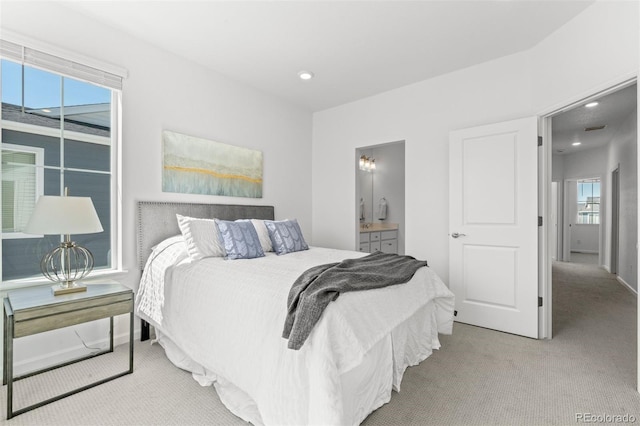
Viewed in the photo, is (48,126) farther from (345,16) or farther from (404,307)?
(404,307)

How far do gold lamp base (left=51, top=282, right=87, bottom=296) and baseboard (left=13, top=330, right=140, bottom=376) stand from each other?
0.64 m

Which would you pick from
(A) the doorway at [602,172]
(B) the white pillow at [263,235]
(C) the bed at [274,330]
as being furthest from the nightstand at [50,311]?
(A) the doorway at [602,172]

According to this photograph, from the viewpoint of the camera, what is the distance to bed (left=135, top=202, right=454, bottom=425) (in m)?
1.54

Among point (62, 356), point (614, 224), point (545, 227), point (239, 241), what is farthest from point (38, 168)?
point (614, 224)

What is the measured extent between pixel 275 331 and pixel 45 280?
195cm

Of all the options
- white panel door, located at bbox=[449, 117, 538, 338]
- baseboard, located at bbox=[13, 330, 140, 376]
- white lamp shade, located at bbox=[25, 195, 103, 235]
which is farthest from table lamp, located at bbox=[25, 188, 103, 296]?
white panel door, located at bbox=[449, 117, 538, 338]

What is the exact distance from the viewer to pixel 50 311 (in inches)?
75.9

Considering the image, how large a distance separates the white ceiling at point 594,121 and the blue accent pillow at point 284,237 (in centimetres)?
335

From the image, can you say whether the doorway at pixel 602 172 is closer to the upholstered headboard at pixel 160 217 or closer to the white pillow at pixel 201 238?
the white pillow at pixel 201 238

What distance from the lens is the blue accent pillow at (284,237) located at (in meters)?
3.06

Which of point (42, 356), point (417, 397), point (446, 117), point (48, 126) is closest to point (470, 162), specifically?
point (446, 117)

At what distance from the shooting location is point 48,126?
97.8 inches

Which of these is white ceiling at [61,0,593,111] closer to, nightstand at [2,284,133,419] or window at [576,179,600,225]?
nightstand at [2,284,133,419]

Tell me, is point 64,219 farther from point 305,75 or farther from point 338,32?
point 305,75
